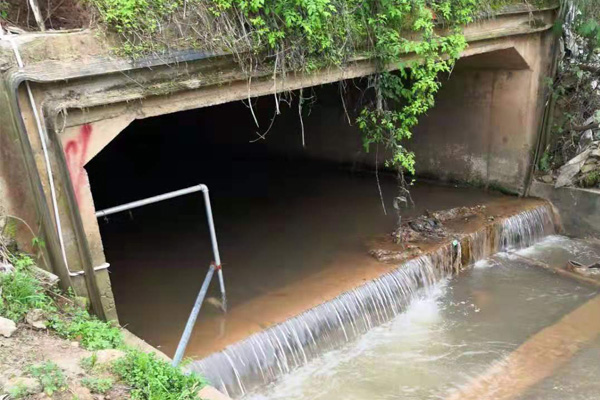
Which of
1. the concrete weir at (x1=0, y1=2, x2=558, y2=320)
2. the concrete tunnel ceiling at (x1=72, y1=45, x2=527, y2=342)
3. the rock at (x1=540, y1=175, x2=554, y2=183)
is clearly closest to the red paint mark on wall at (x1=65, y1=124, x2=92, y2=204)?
the concrete weir at (x1=0, y1=2, x2=558, y2=320)

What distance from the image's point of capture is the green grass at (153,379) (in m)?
3.64

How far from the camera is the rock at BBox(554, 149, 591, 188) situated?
30.2 feet

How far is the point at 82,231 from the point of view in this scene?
4.79 m

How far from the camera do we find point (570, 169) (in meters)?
9.35

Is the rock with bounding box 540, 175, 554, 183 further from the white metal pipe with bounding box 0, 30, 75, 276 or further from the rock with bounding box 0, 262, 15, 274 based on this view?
the rock with bounding box 0, 262, 15, 274

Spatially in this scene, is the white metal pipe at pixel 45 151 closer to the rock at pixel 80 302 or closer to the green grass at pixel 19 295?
the rock at pixel 80 302

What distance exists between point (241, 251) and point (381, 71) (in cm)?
362

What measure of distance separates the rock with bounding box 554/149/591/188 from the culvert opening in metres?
1.56

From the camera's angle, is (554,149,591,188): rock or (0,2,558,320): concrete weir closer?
(0,2,558,320): concrete weir

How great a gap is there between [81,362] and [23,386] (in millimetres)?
532

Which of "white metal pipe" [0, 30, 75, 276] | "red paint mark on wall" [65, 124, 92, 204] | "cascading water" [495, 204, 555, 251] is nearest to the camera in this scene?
"white metal pipe" [0, 30, 75, 276]

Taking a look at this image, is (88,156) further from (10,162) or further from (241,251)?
(241,251)

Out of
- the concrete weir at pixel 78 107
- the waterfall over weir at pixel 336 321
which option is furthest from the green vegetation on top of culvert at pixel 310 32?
the waterfall over weir at pixel 336 321

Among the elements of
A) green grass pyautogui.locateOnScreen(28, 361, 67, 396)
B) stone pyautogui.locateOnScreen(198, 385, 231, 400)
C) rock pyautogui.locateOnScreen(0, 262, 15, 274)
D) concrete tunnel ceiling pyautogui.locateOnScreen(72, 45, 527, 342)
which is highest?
concrete tunnel ceiling pyautogui.locateOnScreen(72, 45, 527, 342)
